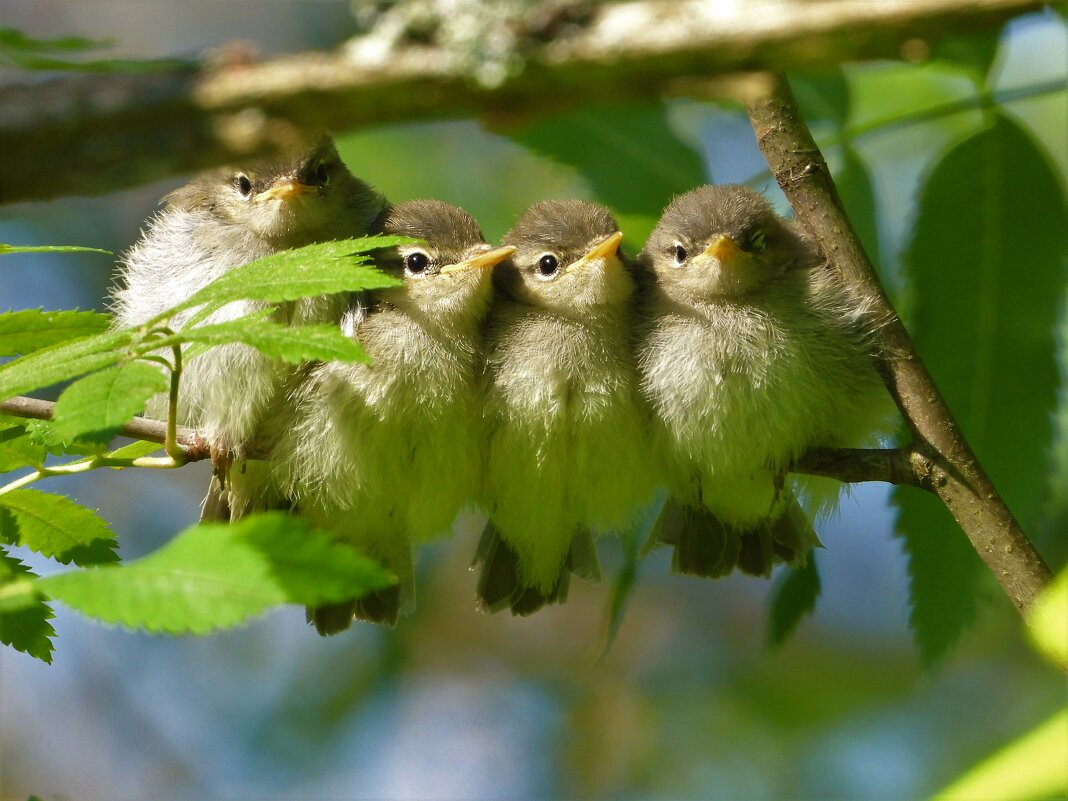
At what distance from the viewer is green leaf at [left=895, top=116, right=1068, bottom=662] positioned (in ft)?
9.59

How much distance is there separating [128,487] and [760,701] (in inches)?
198

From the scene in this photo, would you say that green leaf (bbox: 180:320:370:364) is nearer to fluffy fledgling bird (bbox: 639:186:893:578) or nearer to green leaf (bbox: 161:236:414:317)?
green leaf (bbox: 161:236:414:317)

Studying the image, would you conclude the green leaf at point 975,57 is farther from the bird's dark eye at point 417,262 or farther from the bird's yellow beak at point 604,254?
the bird's dark eye at point 417,262

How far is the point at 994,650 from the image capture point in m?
8.57

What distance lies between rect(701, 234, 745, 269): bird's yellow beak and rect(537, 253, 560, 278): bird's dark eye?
0.48 meters

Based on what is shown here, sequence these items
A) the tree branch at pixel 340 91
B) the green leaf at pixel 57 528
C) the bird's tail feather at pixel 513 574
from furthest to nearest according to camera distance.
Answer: the bird's tail feather at pixel 513 574, the green leaf at pixel 57 528, the tree branch at pixel 340 91

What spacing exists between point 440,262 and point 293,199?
1.59ft

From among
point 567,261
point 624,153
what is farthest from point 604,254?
point 624,153

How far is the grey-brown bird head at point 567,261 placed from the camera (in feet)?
11.7

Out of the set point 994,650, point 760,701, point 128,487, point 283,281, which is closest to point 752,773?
point 760,701

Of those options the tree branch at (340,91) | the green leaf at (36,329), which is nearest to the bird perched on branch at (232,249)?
the green leaf at (36,329)

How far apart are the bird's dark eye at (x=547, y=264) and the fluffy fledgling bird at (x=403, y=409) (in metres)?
0.20

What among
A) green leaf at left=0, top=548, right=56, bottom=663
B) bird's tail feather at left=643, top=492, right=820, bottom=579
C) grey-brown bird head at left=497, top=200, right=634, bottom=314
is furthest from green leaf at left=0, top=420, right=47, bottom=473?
bird's tail feather at left=643, top=492, right=820, bottom=579

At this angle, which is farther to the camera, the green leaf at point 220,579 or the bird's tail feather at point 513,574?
the bird's tail feather at point 513,574
